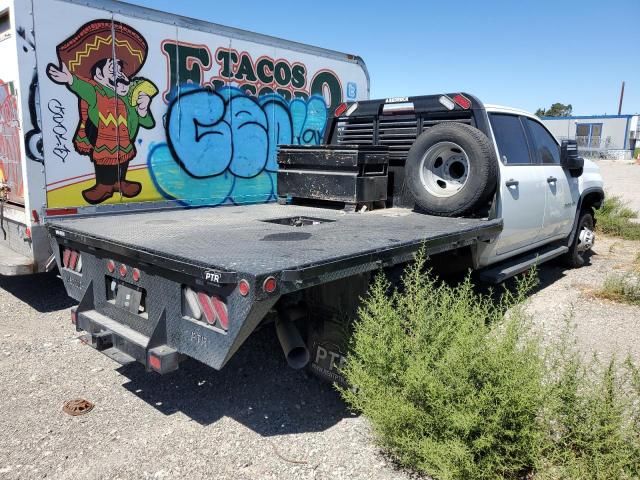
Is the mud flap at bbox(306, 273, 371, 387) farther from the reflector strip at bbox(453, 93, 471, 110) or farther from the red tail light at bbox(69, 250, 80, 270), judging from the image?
the reflector strip at bbox(453, 93, 471, 110)

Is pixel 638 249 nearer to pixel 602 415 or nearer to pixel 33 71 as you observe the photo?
pixel 602 415

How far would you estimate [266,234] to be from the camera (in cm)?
371

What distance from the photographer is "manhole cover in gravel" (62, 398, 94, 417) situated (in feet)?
11.6

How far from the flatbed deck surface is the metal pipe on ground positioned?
50 cm

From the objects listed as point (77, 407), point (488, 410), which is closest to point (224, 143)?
point (77, 407)

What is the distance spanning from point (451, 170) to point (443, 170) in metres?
0.08

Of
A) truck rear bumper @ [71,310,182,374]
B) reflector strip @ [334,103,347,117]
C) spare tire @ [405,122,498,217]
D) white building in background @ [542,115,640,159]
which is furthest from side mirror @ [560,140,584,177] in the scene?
white building in background @ [542,115,640,159]

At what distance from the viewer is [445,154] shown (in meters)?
4.90

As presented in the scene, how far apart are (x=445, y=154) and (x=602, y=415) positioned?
9.32 feet

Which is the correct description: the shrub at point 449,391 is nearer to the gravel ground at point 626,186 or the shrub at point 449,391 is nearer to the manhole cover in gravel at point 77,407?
the manhole cover in gravel at point 77,407

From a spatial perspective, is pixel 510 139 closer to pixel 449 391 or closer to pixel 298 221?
pixel 298 221

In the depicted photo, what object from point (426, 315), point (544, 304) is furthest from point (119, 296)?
point (544, 304)

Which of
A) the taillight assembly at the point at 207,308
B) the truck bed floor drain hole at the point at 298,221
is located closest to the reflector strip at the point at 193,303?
the taillight assembly at the point at 207,308

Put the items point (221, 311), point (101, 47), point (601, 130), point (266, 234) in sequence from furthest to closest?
1. point (601, 130)
2. point (101, 47)
3. point (266, 234)
4. point (221, 311)
